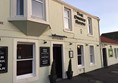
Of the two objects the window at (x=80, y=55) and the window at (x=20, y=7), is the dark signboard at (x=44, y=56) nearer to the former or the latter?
the window at (x=20, y=7)

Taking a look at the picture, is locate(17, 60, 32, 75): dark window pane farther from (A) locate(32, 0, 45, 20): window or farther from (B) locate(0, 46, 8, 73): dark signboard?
(A) locate(32, 0, 45, 20): window

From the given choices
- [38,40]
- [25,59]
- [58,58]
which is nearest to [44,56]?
[38,40]

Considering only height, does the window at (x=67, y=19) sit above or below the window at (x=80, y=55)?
above

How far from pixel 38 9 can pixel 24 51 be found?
9.00 feet

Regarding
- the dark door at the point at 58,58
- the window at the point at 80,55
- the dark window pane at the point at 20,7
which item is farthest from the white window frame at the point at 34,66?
the window at the point at 80,55

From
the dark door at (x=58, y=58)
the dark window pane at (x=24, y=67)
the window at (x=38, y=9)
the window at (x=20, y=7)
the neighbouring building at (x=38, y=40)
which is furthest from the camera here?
the dark door at (x=58, y=58)

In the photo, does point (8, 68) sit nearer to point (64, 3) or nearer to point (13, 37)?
point (13, 37)

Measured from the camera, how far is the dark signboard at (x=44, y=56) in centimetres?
998

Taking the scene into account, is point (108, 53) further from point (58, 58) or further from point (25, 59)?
point (25, 59)

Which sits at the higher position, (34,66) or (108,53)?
(108,53)

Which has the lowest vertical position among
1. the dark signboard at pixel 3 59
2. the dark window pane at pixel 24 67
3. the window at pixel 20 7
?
the dark window pane at pixel 24 67

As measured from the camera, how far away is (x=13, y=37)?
8406 mm

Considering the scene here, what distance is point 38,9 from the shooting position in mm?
9727

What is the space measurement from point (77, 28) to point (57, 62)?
4.11 meters
